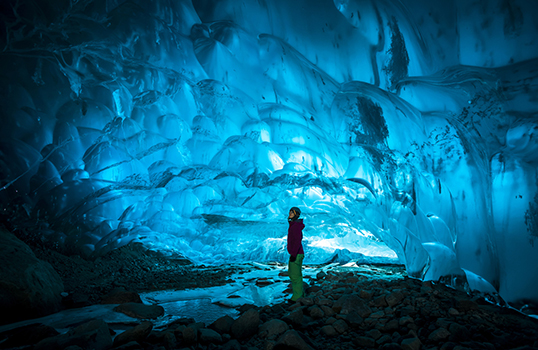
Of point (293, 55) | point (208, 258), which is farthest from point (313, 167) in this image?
point (208, 258)

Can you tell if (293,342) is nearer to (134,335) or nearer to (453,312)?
(134,335)

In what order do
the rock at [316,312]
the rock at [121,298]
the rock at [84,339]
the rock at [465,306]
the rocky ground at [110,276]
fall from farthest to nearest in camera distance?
1. the rocky ground at [110,276]
2. the rock at [121,298]
3. the rock at [316,312]
4. the rock at [465,306]
5. the rock at [84,339]

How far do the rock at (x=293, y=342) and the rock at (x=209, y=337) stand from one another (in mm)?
524

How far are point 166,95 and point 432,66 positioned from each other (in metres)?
5.75

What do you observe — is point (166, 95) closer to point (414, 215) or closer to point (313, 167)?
point (313, 167)

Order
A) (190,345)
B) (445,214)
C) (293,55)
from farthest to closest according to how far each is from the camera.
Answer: (293,55) < (445,214) < (190,345)

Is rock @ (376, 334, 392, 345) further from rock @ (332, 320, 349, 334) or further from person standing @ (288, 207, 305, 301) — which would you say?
person standing @ (288, 207, 305, 301)

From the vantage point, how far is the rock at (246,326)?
255 centimetres

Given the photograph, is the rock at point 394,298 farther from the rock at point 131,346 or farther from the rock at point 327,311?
the rock at point 131,346

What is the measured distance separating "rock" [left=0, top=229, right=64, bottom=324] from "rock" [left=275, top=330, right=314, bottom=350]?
9.25ft

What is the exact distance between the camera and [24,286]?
10.2 ft

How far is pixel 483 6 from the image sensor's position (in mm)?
3496

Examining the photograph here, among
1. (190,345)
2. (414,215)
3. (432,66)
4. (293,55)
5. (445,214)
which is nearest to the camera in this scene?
(190,345)

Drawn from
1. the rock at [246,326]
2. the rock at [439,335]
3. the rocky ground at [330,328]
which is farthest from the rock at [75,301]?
the rock at [439,335]
